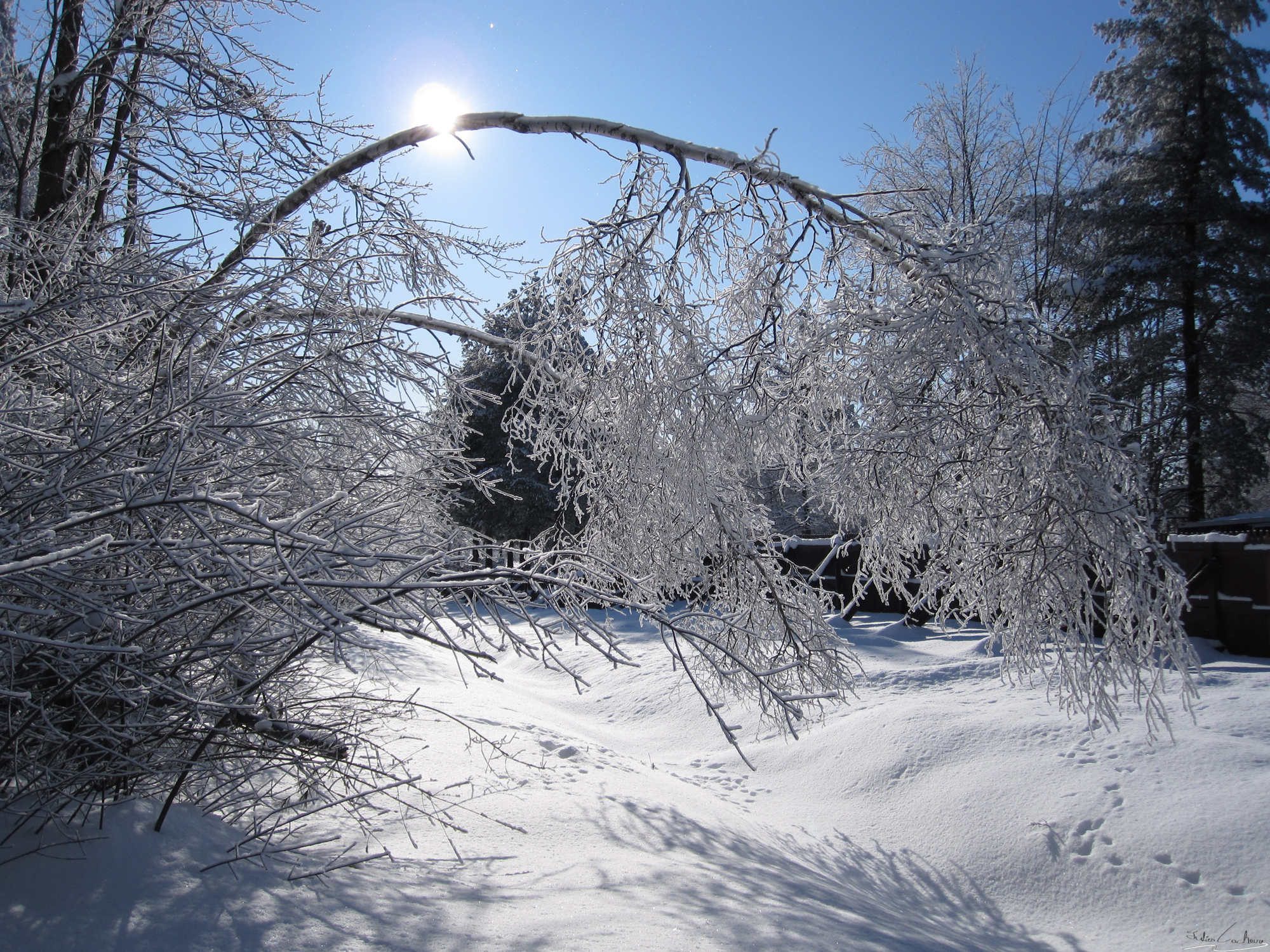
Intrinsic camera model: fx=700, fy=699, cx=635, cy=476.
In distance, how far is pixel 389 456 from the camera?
411 cm

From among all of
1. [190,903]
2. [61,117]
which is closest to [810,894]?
[190,903]

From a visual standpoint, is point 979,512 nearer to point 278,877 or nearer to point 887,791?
point 887,791

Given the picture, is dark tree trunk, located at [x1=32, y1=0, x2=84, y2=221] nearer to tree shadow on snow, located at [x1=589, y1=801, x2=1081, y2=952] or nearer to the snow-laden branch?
the snow-laden branch

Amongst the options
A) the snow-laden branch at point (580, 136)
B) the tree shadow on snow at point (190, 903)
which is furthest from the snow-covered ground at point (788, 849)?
the snow-laden branch at point (580, 136)

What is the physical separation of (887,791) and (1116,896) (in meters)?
1.63

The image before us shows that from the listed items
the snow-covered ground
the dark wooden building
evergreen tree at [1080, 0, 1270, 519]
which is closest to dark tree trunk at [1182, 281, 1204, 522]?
evergreen tree at [1080, 0, 1270, 519]

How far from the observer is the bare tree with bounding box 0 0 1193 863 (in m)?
2.12

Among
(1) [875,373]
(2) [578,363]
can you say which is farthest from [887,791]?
(2) [578,363]

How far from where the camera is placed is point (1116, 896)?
396 cm
